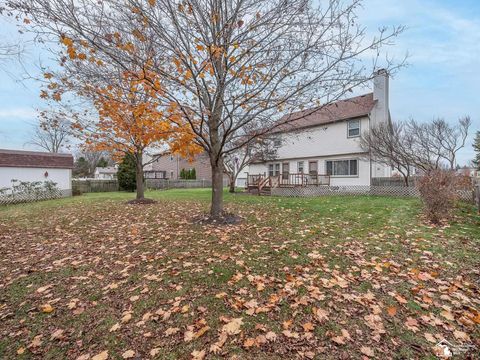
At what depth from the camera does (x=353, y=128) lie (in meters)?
18.1

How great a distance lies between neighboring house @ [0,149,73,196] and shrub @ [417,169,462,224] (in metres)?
24.0

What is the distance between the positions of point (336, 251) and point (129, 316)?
3910 millimetres

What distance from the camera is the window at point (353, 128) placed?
17812 millimetres

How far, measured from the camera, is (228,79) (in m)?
6.75

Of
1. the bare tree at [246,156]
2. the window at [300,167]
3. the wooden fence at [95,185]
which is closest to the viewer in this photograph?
the bare tree at [246,156]

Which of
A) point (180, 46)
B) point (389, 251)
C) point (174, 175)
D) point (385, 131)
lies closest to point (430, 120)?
point (385, 131)

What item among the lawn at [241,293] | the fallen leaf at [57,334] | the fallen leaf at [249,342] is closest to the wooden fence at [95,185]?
the lawn at [241,293]

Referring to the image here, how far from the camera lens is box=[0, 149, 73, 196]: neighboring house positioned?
19.1 m

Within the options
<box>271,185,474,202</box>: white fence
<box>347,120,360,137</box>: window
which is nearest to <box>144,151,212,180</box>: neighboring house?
<box>271,185,474,202</box>: white fence

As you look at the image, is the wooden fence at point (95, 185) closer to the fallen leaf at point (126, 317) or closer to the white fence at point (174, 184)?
the white fence at point (174, 184)

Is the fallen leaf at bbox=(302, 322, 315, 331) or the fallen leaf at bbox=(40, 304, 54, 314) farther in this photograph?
the fallen leaf at bbox=(40, 304, 54, 314)

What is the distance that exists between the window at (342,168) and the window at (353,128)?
193 cm

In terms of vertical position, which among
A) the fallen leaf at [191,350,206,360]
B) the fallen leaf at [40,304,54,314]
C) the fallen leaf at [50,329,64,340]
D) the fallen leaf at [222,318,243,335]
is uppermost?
the fallen leaf at [222,318,243,335]

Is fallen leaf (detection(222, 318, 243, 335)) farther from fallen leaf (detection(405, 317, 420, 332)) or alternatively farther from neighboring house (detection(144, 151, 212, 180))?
neighboring house (detection(144, 151, 212, 180))
